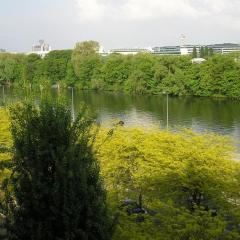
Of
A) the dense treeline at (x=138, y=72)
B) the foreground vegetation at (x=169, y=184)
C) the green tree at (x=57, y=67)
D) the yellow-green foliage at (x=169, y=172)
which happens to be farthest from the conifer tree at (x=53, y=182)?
the green tree at (x=57, y=67)

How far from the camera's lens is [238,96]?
6300 centimetres

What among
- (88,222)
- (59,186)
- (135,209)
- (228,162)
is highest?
(59,186)

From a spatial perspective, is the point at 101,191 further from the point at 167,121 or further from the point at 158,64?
the point at 158,64

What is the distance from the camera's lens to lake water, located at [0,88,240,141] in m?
42.6

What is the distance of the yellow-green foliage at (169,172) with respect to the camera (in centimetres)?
1573

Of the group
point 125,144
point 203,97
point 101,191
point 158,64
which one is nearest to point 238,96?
point 203,97

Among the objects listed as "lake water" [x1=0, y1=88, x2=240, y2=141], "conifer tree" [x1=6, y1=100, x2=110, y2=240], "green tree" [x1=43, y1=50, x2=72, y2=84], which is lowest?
"lake water" [x1=0, y1=88, x2=240, y2=141]

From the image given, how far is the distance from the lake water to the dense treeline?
3272mm

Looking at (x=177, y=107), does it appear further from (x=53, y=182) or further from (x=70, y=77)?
(x=53, y=182)

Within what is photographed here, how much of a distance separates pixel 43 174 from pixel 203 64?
211ft

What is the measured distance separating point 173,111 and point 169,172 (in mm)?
35299

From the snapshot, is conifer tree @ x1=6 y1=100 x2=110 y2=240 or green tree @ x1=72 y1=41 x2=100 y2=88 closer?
conifer tree @ x1=6 y1=100 x2=110 y2=240

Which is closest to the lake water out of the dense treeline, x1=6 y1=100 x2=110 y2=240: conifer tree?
the dense treeline

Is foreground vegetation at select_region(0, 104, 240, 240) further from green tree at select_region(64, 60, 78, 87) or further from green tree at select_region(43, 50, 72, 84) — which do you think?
green tree at select_region(43, 50, 72, 84)
